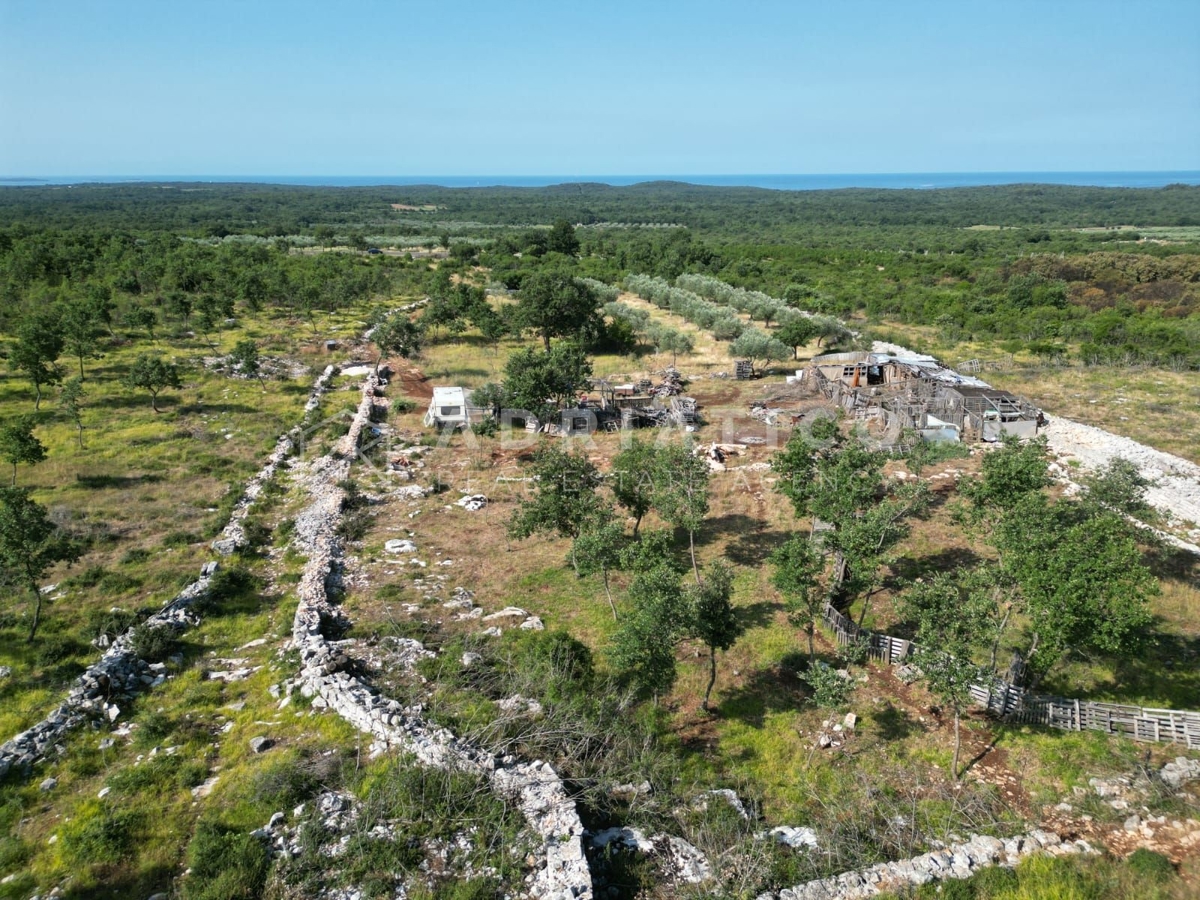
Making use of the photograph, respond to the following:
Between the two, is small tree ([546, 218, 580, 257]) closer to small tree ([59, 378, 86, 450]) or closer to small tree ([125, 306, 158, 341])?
small tree ([125, 306, 158, 341])

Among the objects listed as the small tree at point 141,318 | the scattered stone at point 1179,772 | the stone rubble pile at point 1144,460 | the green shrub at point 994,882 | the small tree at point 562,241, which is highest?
the small tree at point 562,241

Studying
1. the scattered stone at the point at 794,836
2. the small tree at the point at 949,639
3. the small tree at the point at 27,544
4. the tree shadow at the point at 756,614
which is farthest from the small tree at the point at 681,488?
the small tree at the point at 27,544

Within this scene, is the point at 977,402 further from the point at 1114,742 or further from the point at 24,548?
the point at 24,548

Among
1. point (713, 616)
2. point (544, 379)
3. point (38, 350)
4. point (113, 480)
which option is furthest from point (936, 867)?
point (38, 350)

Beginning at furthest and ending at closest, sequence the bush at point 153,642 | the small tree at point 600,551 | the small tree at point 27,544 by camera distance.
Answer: the small tree at point 600,551 < the small tree at point 27,544 < the bush at point 153,642

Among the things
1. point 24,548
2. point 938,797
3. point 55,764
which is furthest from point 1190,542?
point 24,548

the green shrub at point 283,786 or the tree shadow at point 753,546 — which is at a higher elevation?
the tree shadow at point 753,546

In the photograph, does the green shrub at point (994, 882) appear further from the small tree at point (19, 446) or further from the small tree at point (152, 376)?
the small tree at point (152, 376)

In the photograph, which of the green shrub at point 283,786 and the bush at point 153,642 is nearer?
the green shrub at point 283,786
